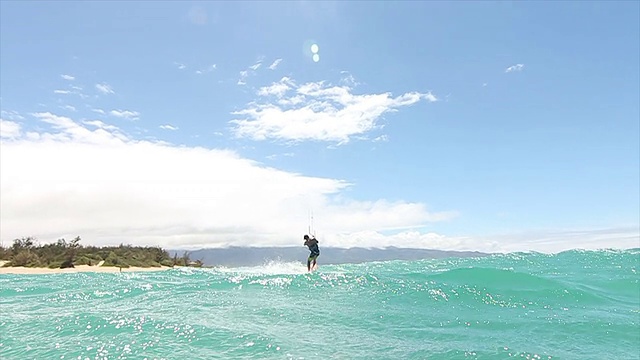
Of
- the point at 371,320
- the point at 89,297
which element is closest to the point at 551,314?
the point at 371,320

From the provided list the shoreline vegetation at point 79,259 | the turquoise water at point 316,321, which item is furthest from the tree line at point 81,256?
the turquoise water at point 316,321

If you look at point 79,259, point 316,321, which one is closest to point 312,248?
point 316,321

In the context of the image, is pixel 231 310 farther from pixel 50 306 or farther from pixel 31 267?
pixel 31 267

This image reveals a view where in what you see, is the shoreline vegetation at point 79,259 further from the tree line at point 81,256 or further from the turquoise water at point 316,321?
the turquoise water at point 316,321

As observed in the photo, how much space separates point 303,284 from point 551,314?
965 cm

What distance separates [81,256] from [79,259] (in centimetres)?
133

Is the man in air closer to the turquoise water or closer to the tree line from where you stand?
the turquoise water

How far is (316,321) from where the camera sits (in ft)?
39.9

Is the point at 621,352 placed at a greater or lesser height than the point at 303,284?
lesser

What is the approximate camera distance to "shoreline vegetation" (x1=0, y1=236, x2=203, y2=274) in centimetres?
3216

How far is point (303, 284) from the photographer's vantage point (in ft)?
60.6

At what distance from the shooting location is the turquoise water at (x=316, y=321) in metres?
9.41

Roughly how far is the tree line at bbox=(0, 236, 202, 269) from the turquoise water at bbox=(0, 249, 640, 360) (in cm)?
1749

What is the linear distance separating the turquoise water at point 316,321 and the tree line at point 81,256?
57.4ft
